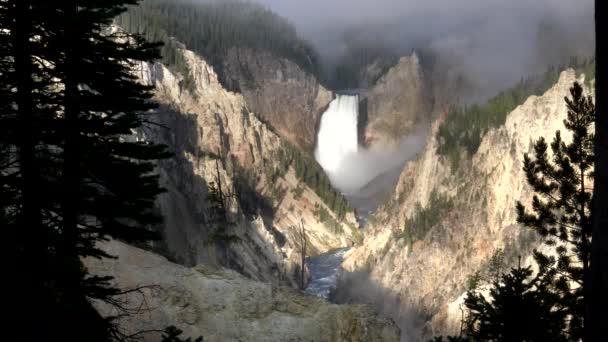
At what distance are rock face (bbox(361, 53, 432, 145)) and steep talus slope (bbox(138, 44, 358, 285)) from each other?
61258 millimetres

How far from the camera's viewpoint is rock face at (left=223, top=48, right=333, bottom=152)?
153m

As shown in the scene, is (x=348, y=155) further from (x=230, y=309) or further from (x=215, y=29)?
(x=230, y=309)

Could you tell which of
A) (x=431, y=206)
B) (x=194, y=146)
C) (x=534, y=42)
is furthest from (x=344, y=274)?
(x=534, y=42)

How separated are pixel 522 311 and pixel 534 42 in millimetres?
165513

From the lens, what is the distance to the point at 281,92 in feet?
530

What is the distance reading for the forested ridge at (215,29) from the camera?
4599 inches

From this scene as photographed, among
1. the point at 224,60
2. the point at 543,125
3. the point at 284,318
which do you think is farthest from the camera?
the point at 224,60

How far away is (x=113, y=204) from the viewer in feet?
40.5

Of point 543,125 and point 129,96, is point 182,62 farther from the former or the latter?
point 129,96

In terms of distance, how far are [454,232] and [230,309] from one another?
74619 mm

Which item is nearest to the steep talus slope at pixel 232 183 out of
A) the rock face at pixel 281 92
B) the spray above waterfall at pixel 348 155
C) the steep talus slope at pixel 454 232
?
the steep talus slope at pixel 454 232

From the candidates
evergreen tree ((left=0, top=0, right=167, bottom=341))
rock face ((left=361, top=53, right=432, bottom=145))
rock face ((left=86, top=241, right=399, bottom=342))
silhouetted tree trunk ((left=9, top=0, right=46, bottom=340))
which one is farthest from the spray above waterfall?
silhouetted tree trunk ((left=9, top=0, right=46, bottom=340))

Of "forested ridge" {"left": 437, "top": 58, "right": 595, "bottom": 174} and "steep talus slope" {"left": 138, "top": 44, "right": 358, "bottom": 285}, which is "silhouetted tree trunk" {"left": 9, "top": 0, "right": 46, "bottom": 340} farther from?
"forested ridge" {"left": 437, "top": 58, "right": 595, "bottom": 174}

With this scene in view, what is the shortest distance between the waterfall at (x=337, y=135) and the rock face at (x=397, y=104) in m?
10.9
